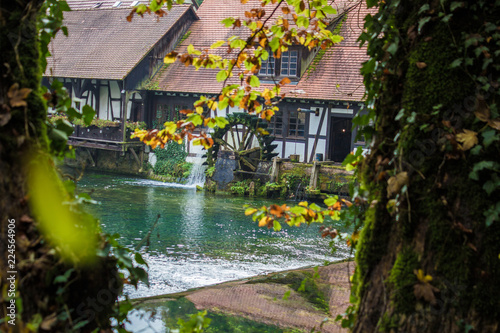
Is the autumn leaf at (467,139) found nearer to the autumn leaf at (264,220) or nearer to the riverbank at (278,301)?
the autumn leaf at (264,220)

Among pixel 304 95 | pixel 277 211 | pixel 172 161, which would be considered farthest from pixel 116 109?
pixel 277 211

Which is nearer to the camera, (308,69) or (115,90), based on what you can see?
(308,69)

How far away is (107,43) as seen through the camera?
24.3 meters

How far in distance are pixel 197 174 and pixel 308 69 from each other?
6.23 m

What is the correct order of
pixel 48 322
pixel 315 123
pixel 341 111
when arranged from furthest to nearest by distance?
pixel 315 123, pixel 341 111, pixel 48 322

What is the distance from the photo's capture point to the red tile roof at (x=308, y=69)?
1923 cm

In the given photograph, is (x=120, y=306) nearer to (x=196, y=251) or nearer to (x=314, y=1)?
(x=314, y=1)

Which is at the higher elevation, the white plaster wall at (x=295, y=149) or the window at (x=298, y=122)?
the window at (x=298, y=122)

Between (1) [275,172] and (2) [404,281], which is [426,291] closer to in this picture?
(2) [404,281]

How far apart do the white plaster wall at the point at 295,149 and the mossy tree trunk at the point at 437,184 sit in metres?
17.7

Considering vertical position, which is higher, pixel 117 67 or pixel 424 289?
pixel 117 67

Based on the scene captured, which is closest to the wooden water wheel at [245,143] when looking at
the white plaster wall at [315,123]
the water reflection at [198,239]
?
the white plaster wall at [315,123]

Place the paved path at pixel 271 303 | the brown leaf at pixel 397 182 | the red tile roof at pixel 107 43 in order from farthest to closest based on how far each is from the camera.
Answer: the red tile roof at pixel 107 43, the paved path at pixel 271 303, the brown leaf at pixel 397 182

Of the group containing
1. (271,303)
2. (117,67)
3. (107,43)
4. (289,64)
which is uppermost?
(107,43)
